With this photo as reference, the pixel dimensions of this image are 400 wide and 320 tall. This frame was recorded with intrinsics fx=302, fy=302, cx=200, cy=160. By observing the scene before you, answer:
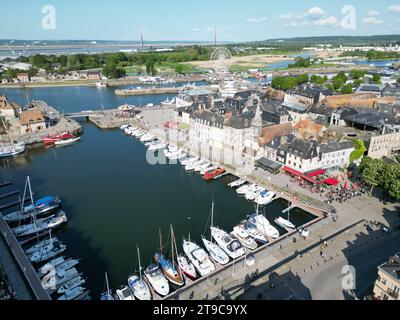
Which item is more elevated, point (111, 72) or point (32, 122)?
point (111, 72)

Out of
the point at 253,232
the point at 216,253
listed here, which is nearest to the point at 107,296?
the point at 216,253

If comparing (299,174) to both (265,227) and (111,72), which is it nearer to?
(265,227)

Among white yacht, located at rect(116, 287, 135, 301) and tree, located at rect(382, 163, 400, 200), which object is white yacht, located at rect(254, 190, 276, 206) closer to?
tree, located at rect(382, 163, 400, 200)

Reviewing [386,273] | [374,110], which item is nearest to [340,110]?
[374,110]

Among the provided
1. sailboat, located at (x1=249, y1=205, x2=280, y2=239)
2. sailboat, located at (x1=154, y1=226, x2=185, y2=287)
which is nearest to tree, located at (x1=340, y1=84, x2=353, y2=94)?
sailboat, located at (x1=249, y1=205, x2=280, y2=239)

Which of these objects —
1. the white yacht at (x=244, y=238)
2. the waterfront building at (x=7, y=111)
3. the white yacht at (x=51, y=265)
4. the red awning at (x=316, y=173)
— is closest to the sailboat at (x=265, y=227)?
the white yacht at (x=244, y=238)
